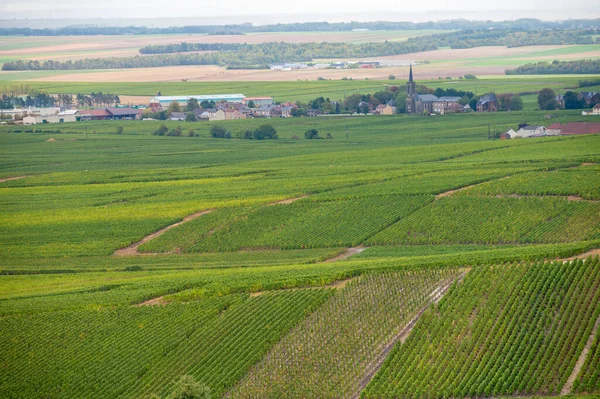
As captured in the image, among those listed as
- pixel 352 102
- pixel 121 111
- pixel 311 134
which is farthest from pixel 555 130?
pixel 121 111

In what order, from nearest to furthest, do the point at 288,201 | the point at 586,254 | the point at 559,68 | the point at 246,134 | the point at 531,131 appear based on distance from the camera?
1. the point at 586,254
2. the point at 288,201
3. the point at 531,131
4. the point at 246,134
5. the point at 559,68

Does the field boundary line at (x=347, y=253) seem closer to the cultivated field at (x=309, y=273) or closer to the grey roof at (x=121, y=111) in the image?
the cultivated field at (x=309, y=273)

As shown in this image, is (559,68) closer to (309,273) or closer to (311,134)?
(311,134)

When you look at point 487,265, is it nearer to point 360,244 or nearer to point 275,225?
point 360,244

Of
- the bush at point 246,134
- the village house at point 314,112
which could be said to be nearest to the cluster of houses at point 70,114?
the village house at point 314,112

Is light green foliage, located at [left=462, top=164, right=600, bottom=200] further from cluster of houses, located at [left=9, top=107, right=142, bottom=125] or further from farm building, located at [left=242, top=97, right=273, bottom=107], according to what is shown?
cluster of houses, located at [left=9, top=107, right=142, bottom=125]

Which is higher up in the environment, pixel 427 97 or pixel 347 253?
pixel 427 97

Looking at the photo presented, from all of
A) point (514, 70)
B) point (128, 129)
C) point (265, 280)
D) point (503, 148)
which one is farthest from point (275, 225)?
point (514, 70)
